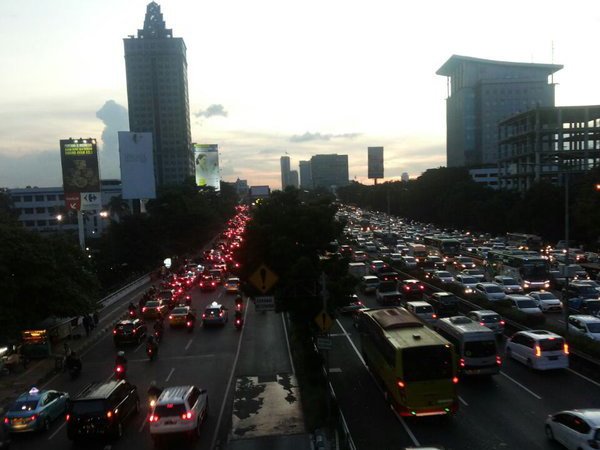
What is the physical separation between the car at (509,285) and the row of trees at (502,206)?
898 inches

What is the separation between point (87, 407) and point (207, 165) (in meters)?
153

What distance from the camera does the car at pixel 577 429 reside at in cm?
1223

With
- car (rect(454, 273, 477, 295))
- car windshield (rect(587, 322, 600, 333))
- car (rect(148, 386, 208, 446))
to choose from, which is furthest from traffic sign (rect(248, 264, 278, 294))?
car (rect(454, 273, 477, 295))

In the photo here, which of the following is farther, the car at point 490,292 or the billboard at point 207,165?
the billboard at point 207,165

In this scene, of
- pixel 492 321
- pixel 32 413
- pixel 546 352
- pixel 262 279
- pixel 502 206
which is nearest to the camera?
pixel 32 413

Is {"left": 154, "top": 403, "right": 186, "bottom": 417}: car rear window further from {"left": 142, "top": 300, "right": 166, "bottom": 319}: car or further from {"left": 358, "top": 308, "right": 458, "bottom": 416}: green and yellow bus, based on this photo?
{"left": 142, "top": 300, "right": 166, "bottom": 319}: car

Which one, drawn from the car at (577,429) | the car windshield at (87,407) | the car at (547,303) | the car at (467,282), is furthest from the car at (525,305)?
the car windshield at (87,407)

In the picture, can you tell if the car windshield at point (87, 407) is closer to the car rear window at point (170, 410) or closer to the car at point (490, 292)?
the car rear window at point (170, 410)

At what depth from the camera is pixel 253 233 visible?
992 inches

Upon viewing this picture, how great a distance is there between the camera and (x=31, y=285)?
26812 millimetres

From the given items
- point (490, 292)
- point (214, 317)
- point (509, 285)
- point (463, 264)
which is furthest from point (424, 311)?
point (463, 264)

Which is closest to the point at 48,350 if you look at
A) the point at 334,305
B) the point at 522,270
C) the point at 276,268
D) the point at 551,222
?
the point at 276,268

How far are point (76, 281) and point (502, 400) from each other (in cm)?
2522

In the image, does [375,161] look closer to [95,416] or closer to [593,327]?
[593,327]
